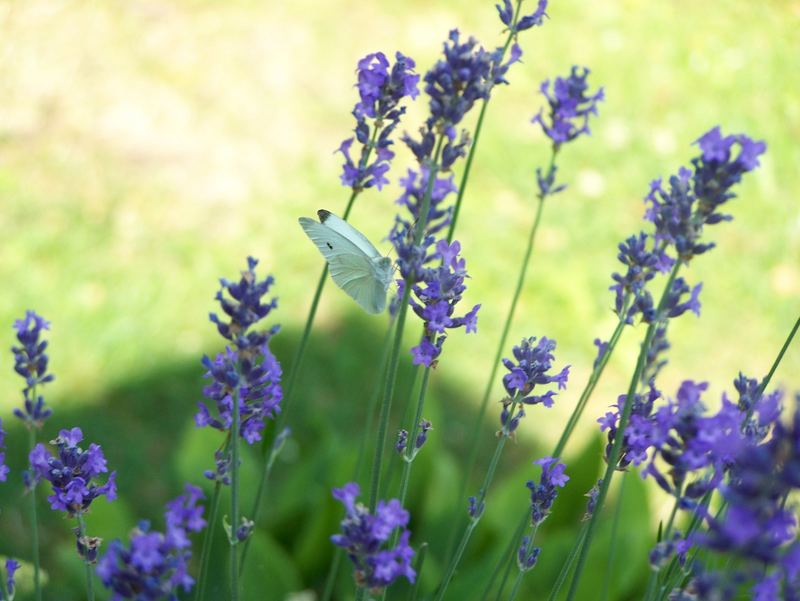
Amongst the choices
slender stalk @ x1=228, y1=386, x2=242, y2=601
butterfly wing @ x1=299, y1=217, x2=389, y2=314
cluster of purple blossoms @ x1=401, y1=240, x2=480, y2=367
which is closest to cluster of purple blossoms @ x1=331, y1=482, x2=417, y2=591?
slender stalk @ x1=228, y1=386, x2=242, y2=601

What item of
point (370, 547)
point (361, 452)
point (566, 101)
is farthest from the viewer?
point (361, 452)

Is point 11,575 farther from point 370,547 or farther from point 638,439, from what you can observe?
point 638,439

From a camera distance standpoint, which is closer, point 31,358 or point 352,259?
point 31,358

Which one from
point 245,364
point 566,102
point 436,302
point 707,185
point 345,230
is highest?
point 566,102

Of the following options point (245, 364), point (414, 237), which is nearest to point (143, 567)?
point (245, 364)

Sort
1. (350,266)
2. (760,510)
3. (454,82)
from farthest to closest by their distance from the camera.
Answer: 1. (350,266)
2. (454,82)
3. (760,510)

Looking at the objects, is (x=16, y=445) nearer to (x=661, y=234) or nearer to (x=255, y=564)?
(x=255, y=564)

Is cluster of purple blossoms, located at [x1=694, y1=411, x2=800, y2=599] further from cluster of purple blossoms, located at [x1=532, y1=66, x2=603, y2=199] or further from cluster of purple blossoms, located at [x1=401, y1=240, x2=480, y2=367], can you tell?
cluster of purple blossoms, located at [x1=532, y1=66, x2=603, y2=199]
